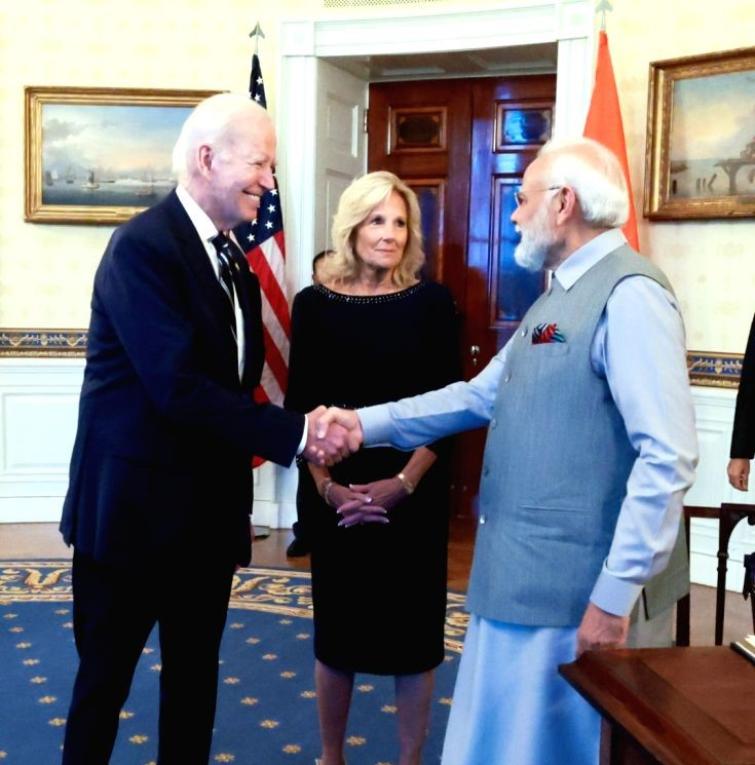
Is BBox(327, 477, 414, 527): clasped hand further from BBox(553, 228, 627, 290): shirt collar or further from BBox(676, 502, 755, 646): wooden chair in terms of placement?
BBox(553, 228, 627, 290): shirt collar

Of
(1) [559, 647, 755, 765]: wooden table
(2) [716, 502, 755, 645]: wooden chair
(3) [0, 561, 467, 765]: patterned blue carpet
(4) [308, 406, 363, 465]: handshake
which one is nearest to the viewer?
(1) [559, 647, 755, 765]: wooden table

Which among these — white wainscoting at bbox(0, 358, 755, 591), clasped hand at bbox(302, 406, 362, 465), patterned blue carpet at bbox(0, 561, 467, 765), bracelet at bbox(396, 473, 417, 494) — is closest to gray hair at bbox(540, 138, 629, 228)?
clasped hand at bbox(302, 406, 362, 465)

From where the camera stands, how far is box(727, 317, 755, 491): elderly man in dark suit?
3.79m

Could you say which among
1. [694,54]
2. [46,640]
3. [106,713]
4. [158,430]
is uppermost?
[694,54]

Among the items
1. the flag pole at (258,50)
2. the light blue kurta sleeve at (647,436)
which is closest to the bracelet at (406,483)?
the light blue kurta sleeve at (647,436)

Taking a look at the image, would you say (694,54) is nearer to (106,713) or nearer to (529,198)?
(529,198)

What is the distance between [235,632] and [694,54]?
3388 mm

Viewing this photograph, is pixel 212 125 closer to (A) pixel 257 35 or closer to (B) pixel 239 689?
(B) pixel 239 689

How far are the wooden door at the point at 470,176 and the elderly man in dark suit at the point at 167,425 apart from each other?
3.80 metres

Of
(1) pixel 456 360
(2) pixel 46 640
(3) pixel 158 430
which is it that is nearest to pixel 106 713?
(3) pixel 158 430

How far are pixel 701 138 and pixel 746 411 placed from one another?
1.79 m

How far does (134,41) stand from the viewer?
5.91 metres

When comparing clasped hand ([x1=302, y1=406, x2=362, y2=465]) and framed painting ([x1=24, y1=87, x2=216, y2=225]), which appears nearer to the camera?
clasped hand ([x1=302, y1=406, x2=362, y2=465])

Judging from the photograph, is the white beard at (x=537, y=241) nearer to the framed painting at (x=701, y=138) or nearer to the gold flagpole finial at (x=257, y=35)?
the framed painting at (x=701, y=138)
